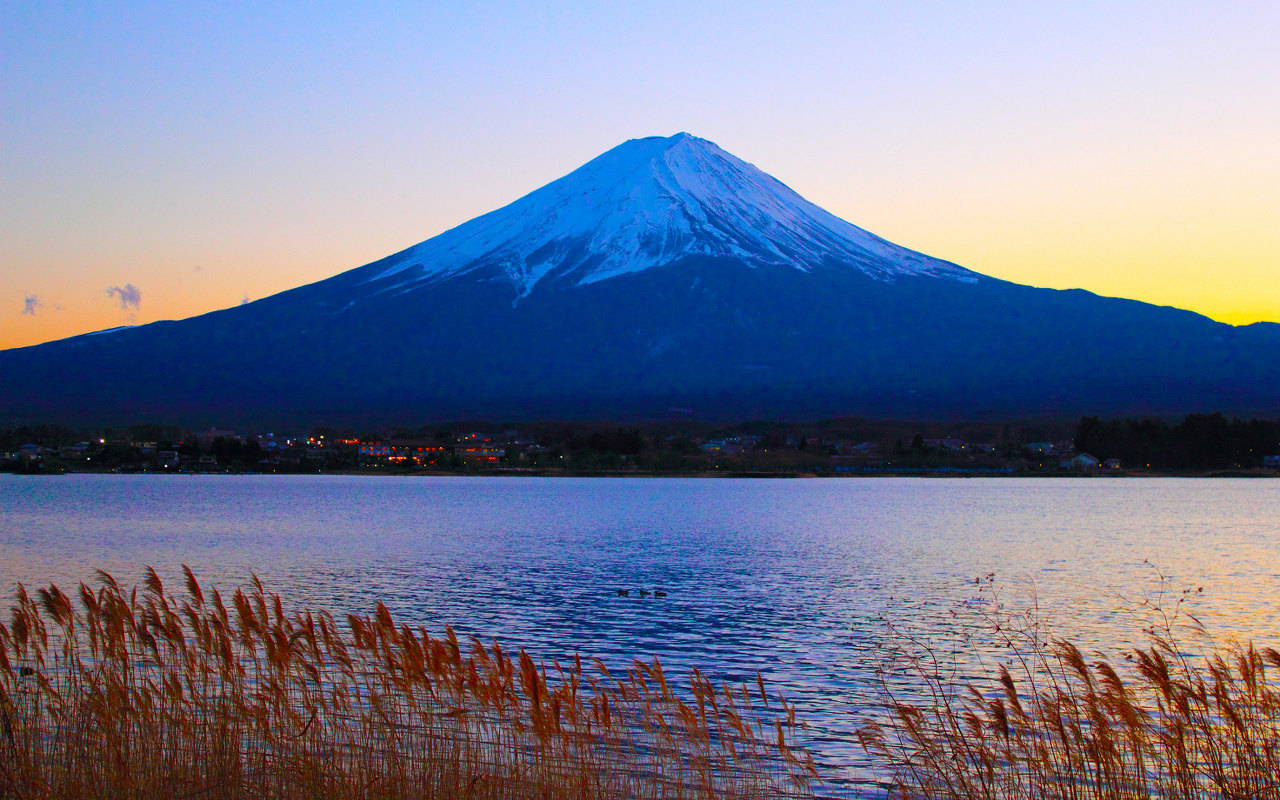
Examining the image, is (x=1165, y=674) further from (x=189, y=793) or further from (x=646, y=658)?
(x=646, y=658)

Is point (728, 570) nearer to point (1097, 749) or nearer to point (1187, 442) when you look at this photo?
point (1097, 749)

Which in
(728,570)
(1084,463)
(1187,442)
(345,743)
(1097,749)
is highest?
(1187,442)

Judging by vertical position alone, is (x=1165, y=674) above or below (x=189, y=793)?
above

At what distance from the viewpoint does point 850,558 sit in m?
40.7

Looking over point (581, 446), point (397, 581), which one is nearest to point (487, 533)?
point (397, 581)

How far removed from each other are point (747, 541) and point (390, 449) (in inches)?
5414

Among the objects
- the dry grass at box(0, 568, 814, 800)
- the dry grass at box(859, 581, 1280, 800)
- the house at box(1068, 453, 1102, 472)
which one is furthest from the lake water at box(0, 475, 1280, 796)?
the house at box(1068, 453, 1102, 472)

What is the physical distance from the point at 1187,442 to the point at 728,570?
13041cm

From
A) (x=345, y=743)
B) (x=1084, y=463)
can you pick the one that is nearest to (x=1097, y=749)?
(x=345, y=743)

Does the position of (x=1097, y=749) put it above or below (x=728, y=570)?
above

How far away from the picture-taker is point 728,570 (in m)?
36.8

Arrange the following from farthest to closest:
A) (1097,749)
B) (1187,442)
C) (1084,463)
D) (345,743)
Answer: (1084,463)
(1187,442)
(345,743)
(1097,749)

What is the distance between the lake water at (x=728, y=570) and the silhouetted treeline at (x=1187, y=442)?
78913 millimetres

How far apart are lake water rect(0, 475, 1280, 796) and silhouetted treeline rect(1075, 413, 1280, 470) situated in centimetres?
7891
